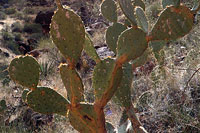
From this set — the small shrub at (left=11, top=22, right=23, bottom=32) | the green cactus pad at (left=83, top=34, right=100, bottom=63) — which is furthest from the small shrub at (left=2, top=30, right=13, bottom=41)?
the green cactus pad at (left=83, top=34, right=100, bottom=63)

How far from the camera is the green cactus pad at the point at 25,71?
1.45 meters

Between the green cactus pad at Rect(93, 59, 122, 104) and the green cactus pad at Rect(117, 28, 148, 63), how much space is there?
0.06 metres

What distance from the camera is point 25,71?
4.82 feet

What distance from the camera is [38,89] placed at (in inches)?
58.1

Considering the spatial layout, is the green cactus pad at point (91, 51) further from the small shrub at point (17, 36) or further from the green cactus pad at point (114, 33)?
the small shrub at point (17, 36)

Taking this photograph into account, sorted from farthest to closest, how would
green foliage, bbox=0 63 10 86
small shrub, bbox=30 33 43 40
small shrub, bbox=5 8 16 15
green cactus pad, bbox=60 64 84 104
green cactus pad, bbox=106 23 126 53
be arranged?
small shrub, bbox=5 8 16 15 < small shrub, bbox=30 33 43 40 < green foliage, bbox=0 63 10 86 < green cactus pad, bbox=106 23 126 53 < green cactus pad, bbox=60 64 84 104

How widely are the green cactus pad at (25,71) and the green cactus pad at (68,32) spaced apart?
8.3 inches

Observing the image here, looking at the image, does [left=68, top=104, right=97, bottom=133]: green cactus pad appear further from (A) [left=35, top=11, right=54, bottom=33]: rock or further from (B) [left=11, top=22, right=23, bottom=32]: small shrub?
(B) [left=11, top=22, right=23, bottom=32]: small shrub

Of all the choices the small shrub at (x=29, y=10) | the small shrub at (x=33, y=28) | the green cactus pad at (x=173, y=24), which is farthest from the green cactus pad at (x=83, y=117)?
the small shrub at (x=29, y=10)

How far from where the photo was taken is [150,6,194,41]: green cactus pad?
1269mm

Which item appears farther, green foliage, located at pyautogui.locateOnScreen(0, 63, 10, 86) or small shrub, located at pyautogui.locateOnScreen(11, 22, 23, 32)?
small shrub, located at pyautogui.locateOnScreen(11, 22, 23, 32)

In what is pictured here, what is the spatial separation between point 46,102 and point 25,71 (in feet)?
0.61

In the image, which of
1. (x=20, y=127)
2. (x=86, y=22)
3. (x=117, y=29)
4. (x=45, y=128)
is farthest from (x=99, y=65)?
(x=86, y=22)

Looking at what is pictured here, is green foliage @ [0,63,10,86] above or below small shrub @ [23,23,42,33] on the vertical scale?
above
